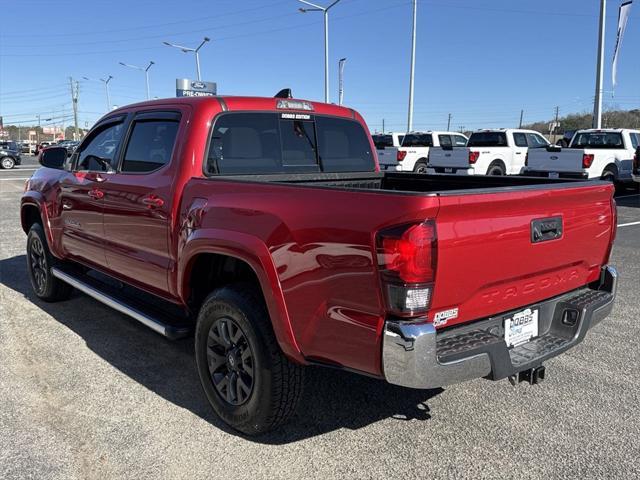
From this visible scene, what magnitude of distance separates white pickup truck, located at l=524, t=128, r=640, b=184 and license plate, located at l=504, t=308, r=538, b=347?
13121 millimetres

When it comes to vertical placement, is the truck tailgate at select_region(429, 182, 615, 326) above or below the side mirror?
below

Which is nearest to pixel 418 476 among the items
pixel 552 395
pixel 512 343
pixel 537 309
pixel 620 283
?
pixel 512 343

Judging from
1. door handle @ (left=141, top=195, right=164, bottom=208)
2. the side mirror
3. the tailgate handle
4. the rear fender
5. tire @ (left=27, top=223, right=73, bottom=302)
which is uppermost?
the side mirror

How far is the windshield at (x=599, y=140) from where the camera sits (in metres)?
15.6

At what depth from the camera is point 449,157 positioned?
60.8 feet

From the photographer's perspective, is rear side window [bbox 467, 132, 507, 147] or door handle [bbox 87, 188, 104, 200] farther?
rear side window [bbox 467, 132, 507, 147]

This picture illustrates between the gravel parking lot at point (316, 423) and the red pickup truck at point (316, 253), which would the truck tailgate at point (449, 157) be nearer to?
the gravel parking lot at point (316, 423)

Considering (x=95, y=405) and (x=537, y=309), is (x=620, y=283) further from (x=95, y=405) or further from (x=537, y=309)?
(x=95, y=405)

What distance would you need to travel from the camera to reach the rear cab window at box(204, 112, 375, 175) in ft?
12.2

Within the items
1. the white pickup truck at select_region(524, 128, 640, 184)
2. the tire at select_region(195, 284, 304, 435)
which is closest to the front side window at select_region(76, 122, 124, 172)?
the tire at select_region(195, 284, 304, 435)

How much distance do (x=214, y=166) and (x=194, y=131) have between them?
10.2 inches

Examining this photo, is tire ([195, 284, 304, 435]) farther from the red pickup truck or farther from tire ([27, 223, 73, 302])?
tire ([27, 223, 73, 302])

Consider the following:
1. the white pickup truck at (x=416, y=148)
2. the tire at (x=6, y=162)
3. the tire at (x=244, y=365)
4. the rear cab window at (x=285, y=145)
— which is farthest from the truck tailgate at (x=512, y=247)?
the tire at (x=6, y=162)

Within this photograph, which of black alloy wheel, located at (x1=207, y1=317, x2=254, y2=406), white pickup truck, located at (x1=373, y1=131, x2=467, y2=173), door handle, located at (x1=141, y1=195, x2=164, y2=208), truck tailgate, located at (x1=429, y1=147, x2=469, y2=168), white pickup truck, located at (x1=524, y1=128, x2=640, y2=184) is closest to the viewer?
black alloy wheel, located at (x1=207, y1=317, x2=254, y2=406)
